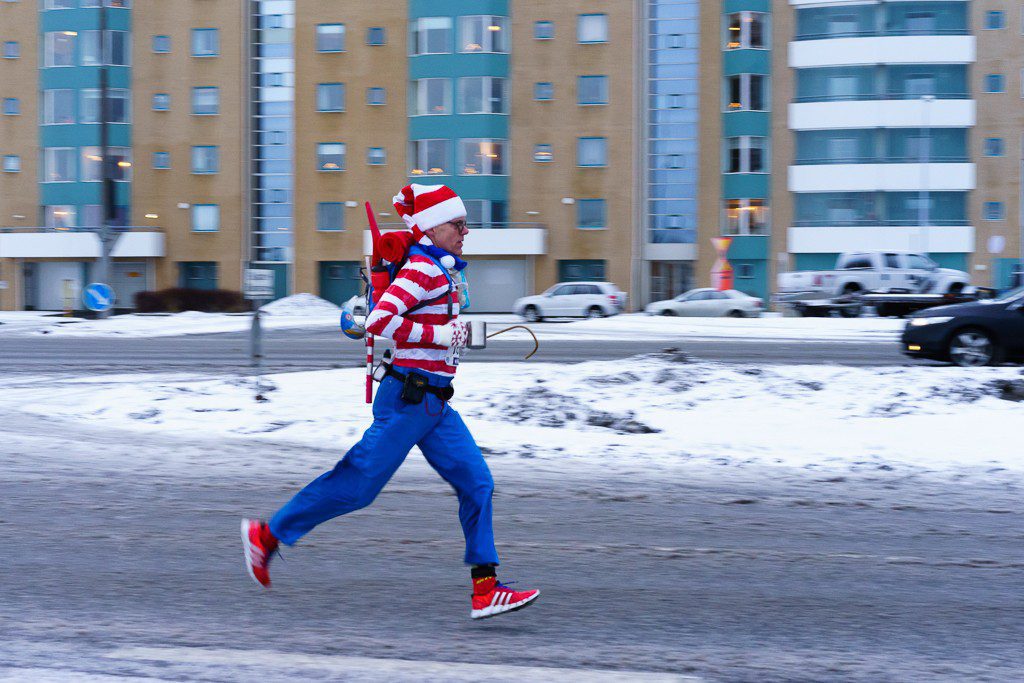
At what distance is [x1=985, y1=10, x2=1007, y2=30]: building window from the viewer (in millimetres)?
47625

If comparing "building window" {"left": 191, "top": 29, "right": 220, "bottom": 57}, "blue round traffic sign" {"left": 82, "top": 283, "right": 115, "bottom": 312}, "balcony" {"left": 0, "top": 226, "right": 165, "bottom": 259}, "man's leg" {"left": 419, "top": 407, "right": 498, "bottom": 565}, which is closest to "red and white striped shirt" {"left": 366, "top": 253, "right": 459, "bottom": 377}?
"man's leg" {"left": 419, "top": 407, "right": 498, "bottom": 565}

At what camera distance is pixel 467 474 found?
458 centimetres

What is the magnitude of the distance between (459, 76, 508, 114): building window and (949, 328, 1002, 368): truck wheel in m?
34.6

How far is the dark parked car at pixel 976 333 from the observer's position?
1590 centimetres

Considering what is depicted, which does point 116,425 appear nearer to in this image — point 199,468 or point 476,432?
point 199,468

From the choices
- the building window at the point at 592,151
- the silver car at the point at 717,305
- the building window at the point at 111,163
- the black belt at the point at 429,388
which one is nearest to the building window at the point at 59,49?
the building window at the point at 111,163

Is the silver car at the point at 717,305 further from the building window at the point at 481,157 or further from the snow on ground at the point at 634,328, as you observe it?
the building window at the point at 481,157

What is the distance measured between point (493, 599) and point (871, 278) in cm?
3293

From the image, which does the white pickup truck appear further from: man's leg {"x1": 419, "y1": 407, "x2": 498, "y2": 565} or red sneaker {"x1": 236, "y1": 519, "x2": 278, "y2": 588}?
red sneaker {"x1": 236, "y1": 519, "x2": 278, "y2": 588}

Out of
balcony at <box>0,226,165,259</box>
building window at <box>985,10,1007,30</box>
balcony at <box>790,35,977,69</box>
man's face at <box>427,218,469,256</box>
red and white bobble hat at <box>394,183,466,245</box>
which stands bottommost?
man's face at <box>427,218,469,256</box>

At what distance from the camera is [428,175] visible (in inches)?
1905

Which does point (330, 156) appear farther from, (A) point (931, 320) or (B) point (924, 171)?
(A) point (931, 320)

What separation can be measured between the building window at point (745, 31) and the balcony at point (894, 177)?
5.95 metres

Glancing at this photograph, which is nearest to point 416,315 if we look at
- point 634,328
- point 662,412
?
point 662,412
